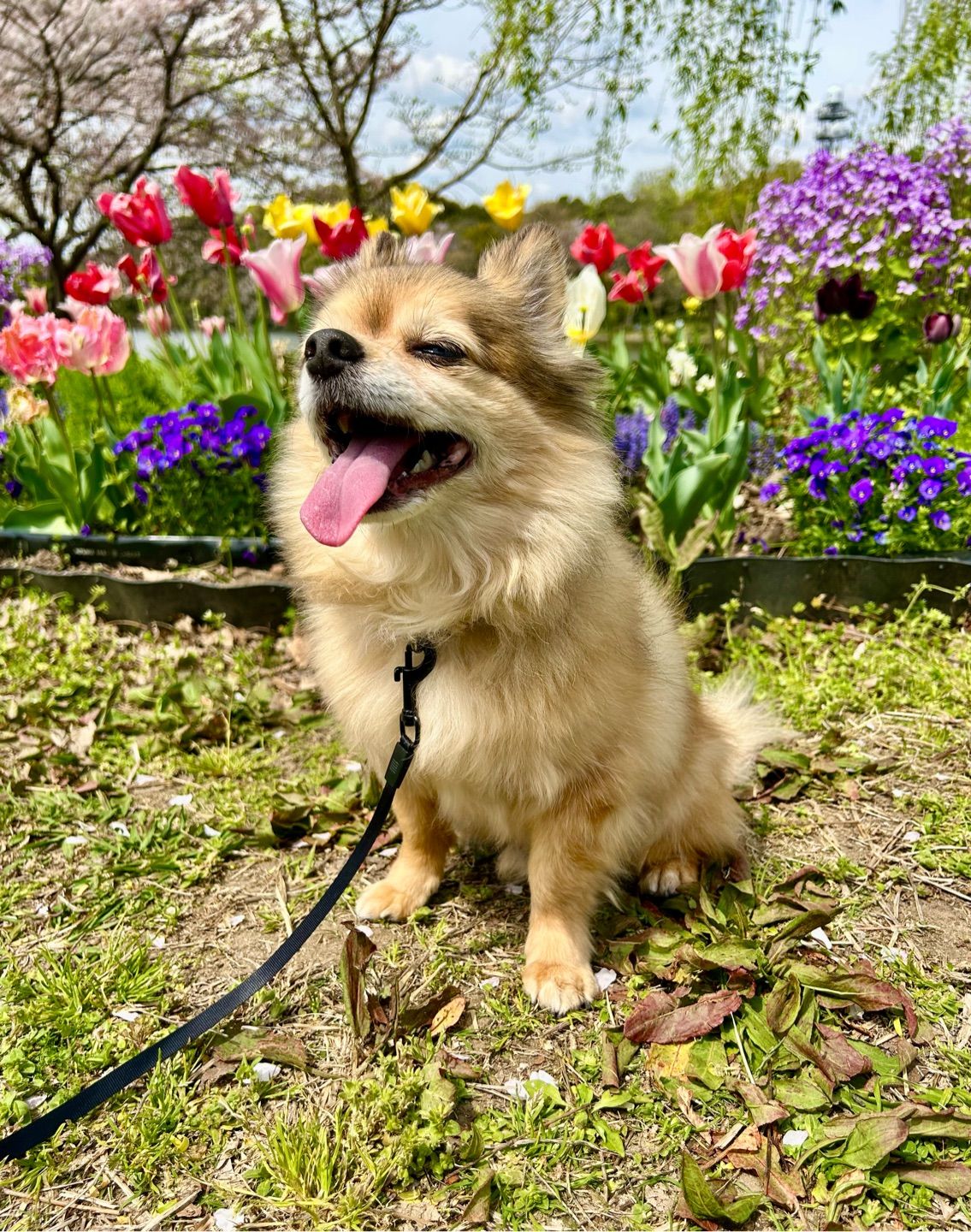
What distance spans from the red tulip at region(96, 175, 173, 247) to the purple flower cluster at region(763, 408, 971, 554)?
339 centimetres

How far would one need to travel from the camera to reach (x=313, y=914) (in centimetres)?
202

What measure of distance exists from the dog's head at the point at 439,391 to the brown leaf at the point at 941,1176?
5.73 ft

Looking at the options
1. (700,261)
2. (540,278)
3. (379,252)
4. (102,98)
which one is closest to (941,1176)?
(540,278)

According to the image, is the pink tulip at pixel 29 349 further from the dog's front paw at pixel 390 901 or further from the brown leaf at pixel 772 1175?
the brown leaf at pixel 772 1175

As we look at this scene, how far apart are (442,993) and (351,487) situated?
1.37 metres

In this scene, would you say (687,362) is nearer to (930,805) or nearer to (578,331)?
(578,331)

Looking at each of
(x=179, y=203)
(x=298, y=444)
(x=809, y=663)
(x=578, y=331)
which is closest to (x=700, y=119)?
(x=578, y=331)

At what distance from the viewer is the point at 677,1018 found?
6.87 feet

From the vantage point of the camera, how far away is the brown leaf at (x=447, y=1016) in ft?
6.93

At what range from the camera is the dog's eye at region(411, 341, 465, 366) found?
2.07m

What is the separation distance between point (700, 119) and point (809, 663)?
203 inches

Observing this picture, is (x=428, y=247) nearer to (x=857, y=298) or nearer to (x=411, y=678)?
(x=857, y=298)

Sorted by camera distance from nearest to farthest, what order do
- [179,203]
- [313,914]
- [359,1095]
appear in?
[359,1095] → [313,914] → [179,203]

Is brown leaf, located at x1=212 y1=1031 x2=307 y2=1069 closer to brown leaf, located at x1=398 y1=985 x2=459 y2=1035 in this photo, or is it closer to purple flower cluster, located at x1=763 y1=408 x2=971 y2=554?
brown leaf, located at x1=398 y1=985 x2=459 y2=1035
